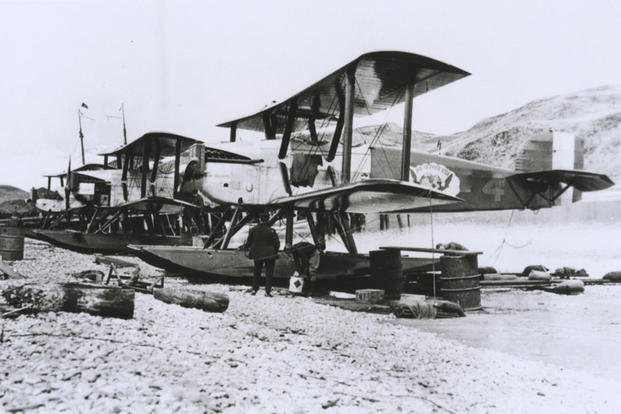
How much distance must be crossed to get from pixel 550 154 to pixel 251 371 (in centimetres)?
1336

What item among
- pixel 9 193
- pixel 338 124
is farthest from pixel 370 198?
pixel 9 193

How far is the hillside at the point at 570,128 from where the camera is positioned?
43.5 metres

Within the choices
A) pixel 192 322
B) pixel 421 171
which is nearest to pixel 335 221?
pixel 421 171

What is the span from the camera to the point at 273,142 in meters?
11.9

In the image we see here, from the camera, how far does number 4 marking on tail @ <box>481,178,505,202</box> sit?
14.2 meters

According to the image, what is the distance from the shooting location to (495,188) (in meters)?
14.3

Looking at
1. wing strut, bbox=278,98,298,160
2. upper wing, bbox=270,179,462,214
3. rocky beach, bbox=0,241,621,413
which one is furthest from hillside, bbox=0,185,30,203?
rocky beach, bbox=0,241,621,413

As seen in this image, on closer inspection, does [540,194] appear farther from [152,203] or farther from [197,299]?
[197,299]

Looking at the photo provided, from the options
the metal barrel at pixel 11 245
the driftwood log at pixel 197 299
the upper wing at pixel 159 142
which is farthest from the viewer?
the upper wing at pixel 159 142

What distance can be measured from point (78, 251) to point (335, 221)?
8.95 m

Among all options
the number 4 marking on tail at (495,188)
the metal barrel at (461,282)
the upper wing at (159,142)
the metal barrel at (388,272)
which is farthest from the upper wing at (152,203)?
the metal barrel at (461,282)

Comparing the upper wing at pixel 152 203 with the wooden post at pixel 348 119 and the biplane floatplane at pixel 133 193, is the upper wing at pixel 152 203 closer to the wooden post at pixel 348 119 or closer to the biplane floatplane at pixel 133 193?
the biplane floatplane at pixel 133 193

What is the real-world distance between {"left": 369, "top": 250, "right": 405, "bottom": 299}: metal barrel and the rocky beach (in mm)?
4058

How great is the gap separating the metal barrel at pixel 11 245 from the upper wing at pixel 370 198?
566 cm
